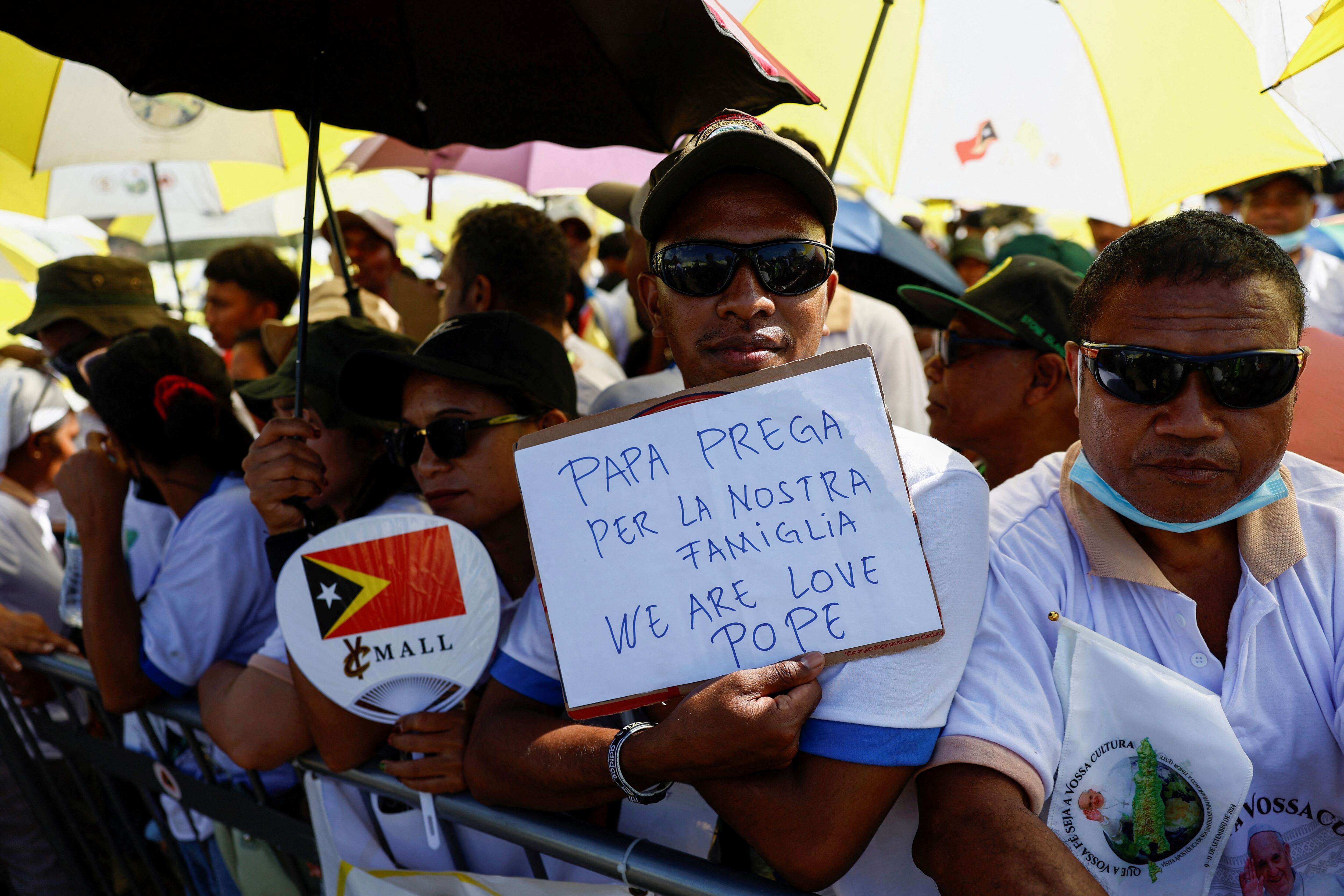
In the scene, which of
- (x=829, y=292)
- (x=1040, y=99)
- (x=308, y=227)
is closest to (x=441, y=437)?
(x=308, y=227)

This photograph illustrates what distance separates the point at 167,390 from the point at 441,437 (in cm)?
123

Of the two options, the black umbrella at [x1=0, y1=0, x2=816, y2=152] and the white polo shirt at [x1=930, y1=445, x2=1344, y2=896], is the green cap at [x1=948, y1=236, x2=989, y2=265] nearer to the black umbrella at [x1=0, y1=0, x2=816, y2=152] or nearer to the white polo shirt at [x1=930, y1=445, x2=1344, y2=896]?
the black umbrella at [x1=0, y1=0, x2=816, y2=152]

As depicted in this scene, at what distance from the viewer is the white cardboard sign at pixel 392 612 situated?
6.58ft

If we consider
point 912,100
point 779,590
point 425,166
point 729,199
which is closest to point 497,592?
point 779,590

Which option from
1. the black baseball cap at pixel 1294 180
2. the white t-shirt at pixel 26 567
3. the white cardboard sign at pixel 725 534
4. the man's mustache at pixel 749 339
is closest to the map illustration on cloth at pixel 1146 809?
the white cardboard sign at pixel 725 534

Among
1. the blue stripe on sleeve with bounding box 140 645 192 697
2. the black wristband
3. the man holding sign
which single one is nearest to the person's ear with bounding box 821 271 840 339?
the man holding sign

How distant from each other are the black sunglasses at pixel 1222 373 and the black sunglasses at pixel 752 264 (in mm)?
581

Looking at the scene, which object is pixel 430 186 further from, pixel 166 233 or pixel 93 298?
pixel 166 233

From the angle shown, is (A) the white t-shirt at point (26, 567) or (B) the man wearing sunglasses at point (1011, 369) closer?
(B) the man wearing sunglasses at point (1011, 369)

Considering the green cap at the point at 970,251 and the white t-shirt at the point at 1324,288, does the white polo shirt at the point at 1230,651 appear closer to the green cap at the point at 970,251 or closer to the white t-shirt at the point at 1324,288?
the white t-shirt at the point at 1324,288

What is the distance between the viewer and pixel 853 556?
146 cm

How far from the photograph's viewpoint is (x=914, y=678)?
4.74 ft

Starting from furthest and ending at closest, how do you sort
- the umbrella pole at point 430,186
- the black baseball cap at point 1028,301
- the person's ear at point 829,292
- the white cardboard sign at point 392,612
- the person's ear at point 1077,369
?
the umbrella pole at point 430,186
the black baseball cap at point 1028,301
the white cardboard sign at point 392,612
the person's ear at point 829,292
the person's ear at point 1077,369

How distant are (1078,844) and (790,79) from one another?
158 cm
